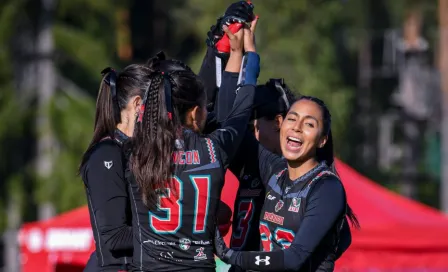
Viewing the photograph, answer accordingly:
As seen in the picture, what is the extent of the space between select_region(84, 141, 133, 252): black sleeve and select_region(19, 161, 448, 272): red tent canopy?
3.66 meters

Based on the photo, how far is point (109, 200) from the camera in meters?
3.96

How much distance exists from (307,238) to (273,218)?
0.23m

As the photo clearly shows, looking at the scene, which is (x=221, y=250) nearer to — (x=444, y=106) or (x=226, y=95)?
(x=226, y=95)

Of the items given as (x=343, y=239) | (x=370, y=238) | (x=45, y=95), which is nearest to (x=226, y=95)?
(x=343, y=239)

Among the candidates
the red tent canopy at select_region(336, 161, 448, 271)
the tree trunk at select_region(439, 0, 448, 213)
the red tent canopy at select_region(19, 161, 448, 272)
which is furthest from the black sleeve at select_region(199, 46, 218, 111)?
the tree trunk at select_region(439, 0, 448, 213)

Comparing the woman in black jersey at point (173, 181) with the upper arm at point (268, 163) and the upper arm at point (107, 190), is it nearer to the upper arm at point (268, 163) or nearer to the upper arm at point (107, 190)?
the upper arm at point (107, 190)

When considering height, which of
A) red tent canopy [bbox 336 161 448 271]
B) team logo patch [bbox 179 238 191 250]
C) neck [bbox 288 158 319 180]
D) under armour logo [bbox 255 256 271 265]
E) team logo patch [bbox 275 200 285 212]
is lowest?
red tent canopy [bbox 336 161 448 271]

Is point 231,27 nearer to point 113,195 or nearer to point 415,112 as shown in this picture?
point 113,195

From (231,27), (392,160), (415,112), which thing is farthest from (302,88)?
(231,27)

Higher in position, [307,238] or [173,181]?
[173,181]

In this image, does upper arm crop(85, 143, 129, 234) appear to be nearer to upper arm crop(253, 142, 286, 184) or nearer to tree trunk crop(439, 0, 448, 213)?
upper arm crop(253, 142, 286, 184)

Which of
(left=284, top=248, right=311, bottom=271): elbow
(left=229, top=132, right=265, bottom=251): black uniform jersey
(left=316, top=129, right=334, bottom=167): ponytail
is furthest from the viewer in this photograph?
(left=229, top=132, right=265, bottom=251): black uniform jersey

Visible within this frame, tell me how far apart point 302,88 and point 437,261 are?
10294 mm

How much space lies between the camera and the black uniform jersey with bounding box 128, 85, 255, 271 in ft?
12.5
